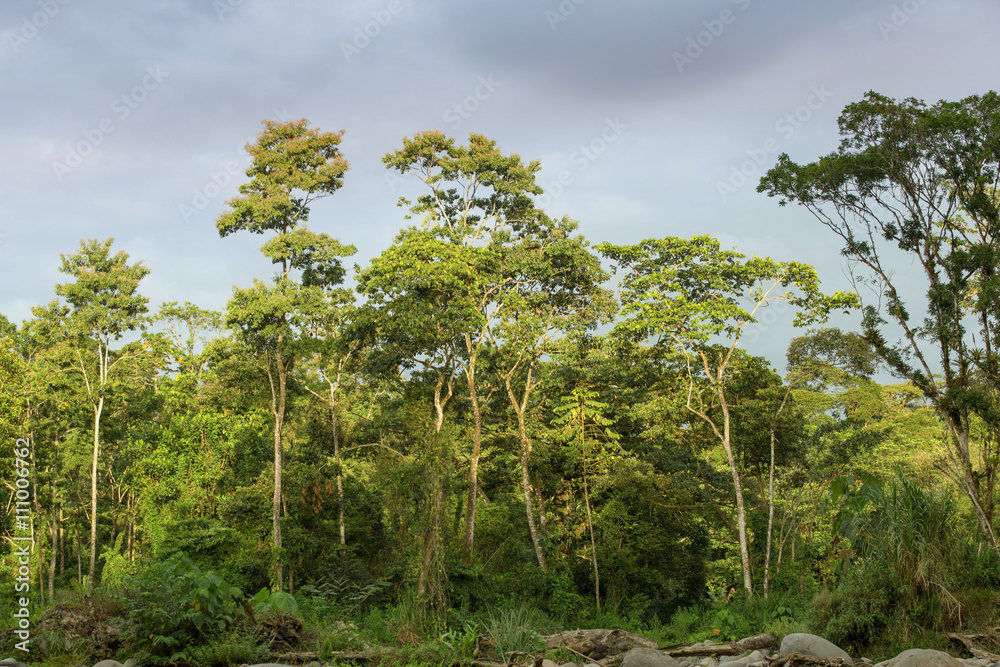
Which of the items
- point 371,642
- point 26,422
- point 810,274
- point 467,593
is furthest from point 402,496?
point 26,422

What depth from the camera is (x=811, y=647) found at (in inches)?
263

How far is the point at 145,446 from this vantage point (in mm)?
20656

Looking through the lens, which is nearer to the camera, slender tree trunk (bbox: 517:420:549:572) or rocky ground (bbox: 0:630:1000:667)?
rocky ground (bbox: 0:630:1000:667)

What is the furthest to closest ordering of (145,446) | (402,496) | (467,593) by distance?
(145,446), (467,593), (402,496)

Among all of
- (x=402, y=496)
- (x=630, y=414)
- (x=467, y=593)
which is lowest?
(x=467, y=593)

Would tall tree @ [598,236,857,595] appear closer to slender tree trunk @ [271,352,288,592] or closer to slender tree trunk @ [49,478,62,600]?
slender tree trunk @ [271,352,288,592]

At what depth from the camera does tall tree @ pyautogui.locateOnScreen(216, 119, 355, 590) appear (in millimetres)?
18344

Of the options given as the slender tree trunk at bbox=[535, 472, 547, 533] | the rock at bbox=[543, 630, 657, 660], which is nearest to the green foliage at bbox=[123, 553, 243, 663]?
the rock at bbox=[543, 630, 657, 660]

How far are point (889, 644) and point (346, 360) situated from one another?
1500 centimetres

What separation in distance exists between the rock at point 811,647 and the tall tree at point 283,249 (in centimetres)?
1361

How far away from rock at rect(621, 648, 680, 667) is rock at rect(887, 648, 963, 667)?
6.15 ft

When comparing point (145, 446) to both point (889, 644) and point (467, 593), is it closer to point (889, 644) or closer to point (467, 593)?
point (467, 593)

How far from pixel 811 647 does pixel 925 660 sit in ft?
3.83

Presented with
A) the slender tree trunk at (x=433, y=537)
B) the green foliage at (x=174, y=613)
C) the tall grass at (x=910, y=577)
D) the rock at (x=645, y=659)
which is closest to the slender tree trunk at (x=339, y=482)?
the slender tree trunk at (x=433, y=537)
